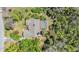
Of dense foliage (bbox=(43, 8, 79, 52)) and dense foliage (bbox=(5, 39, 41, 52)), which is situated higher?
dense foliage (bbox=(43, 8, 79, 52))

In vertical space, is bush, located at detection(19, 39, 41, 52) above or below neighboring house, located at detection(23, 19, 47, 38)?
below

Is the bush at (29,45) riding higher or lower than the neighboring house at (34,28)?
lower

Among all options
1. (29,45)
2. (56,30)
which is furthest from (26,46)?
(56,30)

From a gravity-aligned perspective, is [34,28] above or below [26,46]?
above

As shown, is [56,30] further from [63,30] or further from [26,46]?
[26,46]

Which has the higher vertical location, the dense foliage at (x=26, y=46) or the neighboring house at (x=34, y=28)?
the neighboring house at (x=34, y=28)
